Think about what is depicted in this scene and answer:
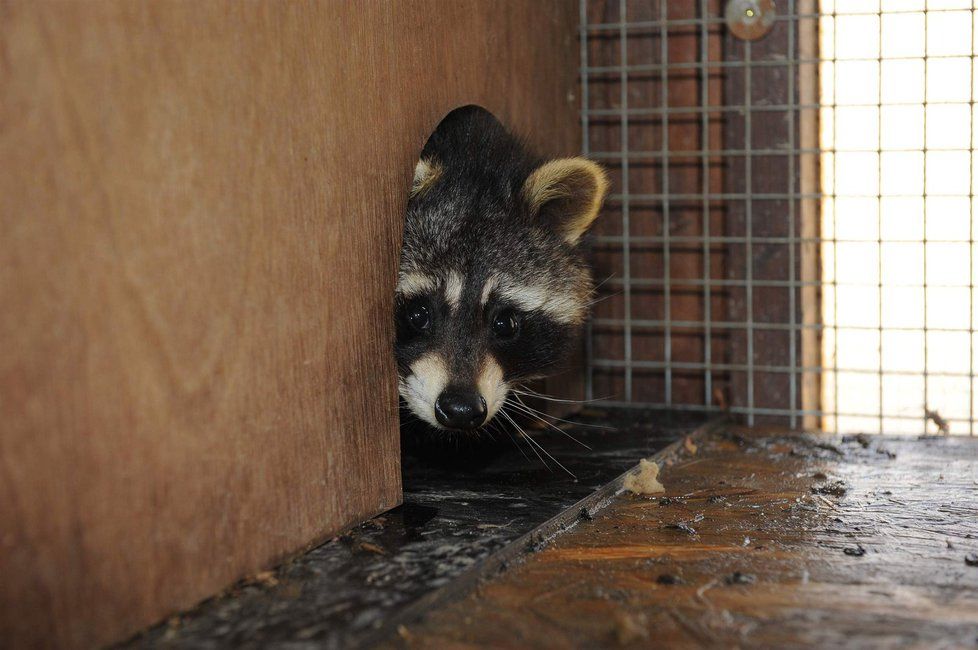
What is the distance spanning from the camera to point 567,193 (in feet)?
11.2

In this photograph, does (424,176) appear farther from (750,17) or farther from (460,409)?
(750,17)

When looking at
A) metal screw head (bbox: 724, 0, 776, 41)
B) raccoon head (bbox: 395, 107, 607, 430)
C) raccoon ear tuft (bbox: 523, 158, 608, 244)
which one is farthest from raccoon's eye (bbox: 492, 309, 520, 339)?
metal screw head (bbox: 724, 0, 776, 41)

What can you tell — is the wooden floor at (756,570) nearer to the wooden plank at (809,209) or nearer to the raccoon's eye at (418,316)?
the raccoon's eye at (418,316)

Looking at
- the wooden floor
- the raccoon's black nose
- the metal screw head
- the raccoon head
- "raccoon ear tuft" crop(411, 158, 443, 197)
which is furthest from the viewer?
the metal screw head

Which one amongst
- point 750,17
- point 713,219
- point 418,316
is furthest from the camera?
point 713,219

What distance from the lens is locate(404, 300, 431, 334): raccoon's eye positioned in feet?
10.4

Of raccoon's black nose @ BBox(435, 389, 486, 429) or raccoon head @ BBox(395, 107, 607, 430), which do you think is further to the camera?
raccoon head @ BBox(395, 107, 607, 430)

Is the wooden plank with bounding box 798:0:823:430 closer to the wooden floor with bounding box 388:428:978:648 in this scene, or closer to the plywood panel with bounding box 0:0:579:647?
the wooden floor with bounding box 388:428:978:648

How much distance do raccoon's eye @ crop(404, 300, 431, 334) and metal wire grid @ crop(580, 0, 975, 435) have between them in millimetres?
1093

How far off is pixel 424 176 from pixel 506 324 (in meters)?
0.53

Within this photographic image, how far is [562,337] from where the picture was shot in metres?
3.56

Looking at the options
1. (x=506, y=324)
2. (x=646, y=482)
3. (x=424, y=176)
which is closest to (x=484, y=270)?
(x=506, y=324)

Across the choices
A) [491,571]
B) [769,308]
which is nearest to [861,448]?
[769,308]

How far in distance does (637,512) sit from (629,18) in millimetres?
2267
